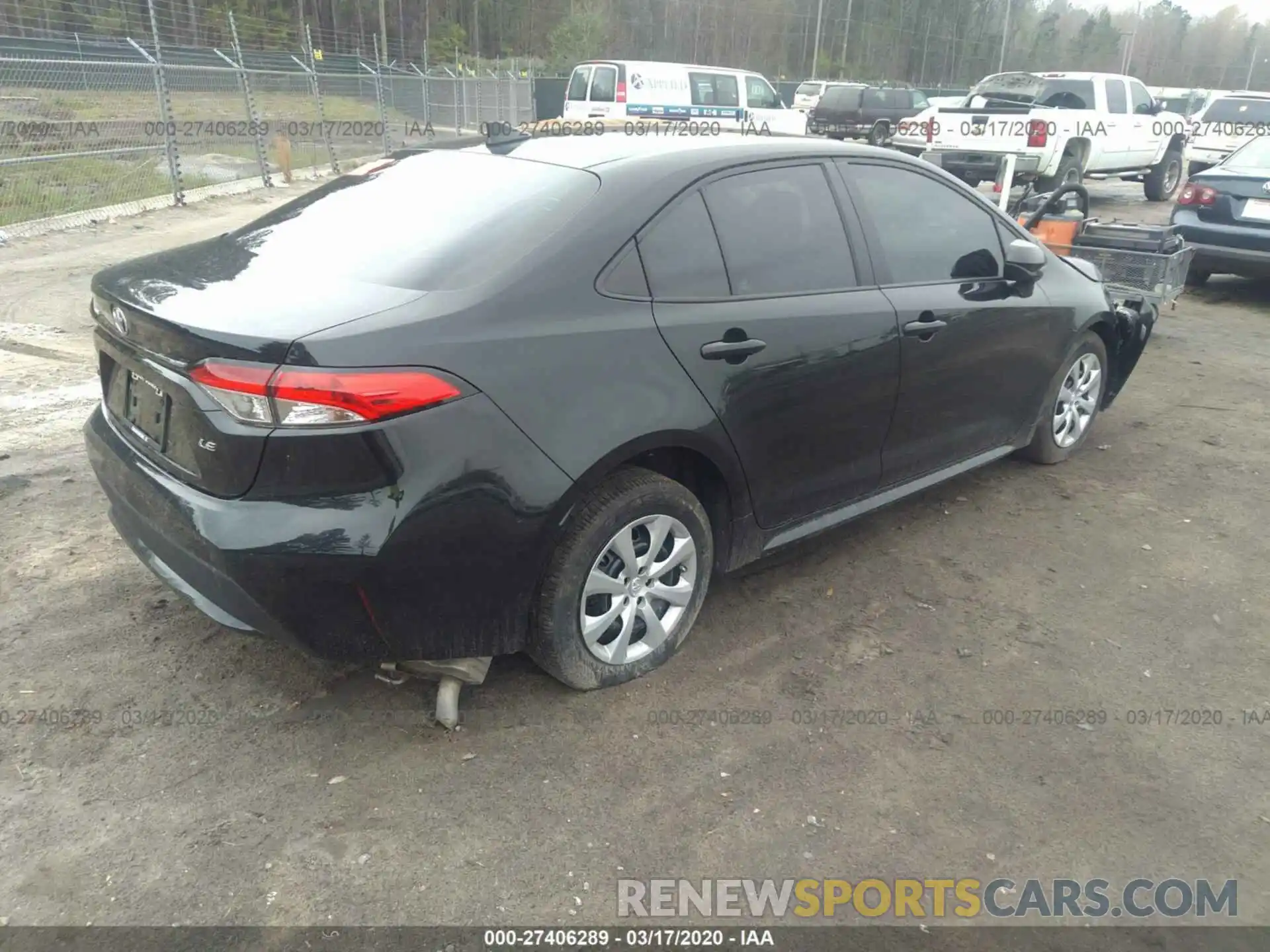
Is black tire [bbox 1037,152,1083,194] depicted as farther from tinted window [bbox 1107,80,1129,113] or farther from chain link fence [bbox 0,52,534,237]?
chain link fence [bbox 0,52,534,237]

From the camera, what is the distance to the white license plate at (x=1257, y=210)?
8.73 meters

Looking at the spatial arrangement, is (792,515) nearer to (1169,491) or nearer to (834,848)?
(834,848)

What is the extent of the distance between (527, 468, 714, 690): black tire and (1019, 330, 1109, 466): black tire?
251 centimetres

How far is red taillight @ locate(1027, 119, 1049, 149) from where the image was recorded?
13.6 metres

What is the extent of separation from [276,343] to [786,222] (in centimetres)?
183

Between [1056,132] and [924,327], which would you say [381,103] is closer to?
[1056,132]

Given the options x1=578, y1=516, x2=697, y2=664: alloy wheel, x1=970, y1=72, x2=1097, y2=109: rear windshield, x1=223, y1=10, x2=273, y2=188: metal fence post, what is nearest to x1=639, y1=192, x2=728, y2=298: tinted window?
x1=578, y1=516, x2=697, y2=664: alloy wheel

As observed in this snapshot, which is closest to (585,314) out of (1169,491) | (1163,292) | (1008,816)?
(1008,816)

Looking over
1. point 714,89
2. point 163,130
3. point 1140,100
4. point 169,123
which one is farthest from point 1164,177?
point 163,130

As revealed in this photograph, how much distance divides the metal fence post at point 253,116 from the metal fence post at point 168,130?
5.55ft

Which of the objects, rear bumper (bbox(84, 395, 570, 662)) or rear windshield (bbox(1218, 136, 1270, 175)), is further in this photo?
rear windshield (bbox(1218, 136, 1270, 175))

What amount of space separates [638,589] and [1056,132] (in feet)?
44.4

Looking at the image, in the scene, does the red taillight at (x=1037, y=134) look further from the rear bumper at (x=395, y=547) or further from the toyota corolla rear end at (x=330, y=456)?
the rear bumper at (x=395, y=547)

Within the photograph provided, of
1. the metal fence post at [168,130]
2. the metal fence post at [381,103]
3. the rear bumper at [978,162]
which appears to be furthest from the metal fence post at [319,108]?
the rear bumper at [978,162]
